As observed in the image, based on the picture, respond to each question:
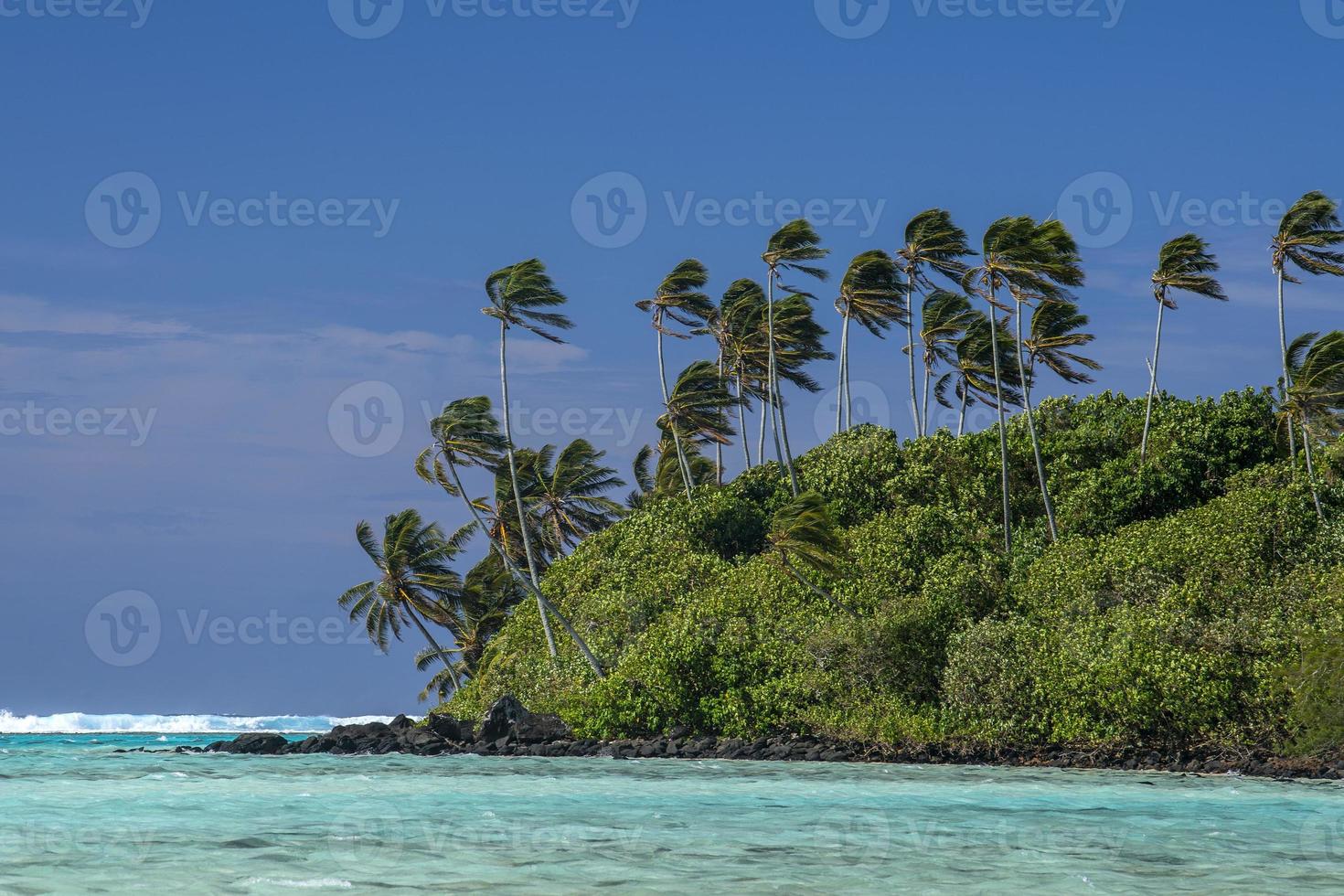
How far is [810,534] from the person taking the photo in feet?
123

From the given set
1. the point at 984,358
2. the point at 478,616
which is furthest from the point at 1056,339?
the point at 478,616

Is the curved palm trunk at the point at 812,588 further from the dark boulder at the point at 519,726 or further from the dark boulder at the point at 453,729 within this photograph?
the dark boulder at the point at 453,729

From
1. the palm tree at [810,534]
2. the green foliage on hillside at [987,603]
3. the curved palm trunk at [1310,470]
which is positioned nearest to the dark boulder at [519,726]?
the green foliage on hillside at [987,603]

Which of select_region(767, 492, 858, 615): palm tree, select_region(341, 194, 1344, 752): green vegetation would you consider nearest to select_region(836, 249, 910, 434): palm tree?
select_region(341, 194, 1344, 752): green vegetation

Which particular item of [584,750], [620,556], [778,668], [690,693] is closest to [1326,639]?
[778,668]

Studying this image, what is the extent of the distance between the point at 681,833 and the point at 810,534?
2036 cm

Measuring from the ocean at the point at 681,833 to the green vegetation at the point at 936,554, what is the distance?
3.21 metres

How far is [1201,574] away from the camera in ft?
112

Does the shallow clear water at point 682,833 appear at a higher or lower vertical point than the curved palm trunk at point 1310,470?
lower

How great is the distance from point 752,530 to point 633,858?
32.9 metres

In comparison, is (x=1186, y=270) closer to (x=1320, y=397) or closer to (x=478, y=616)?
(x=1320, y=397)

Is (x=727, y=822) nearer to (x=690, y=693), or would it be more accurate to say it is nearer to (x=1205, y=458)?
(x=690, y=693)

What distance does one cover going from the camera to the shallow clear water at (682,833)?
44.6 ft

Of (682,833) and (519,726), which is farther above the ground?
(682,833)
